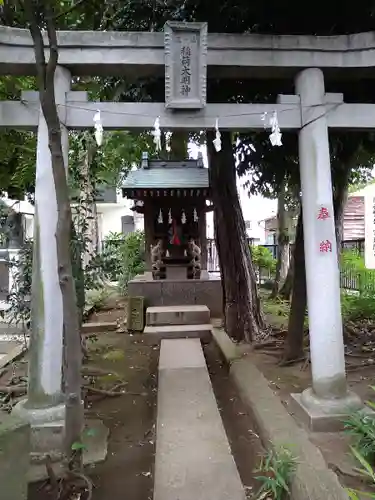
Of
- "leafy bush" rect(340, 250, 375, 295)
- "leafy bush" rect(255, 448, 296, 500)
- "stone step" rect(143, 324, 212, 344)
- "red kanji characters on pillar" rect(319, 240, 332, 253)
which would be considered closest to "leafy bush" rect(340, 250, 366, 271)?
"leafy bush" rect(340, 250, 375, 295)

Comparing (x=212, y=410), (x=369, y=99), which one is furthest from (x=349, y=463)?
(x=369, y=99)

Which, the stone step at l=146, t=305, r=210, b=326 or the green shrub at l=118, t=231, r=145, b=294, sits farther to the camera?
the green shrub at l=118, t=231, r=145, b=294

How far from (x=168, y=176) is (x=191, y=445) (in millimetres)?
8244

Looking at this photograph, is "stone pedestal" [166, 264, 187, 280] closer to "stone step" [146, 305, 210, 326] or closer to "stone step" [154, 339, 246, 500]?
"stone step" [146, 305, 210, 326]

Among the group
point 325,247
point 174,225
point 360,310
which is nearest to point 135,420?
point 325,247

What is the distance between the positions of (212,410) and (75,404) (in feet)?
5.74

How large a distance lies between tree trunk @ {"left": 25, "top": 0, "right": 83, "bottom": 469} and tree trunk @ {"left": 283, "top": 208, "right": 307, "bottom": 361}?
11.9 feet

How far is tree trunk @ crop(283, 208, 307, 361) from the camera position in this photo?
5688 mm

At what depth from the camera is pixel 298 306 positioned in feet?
19.1

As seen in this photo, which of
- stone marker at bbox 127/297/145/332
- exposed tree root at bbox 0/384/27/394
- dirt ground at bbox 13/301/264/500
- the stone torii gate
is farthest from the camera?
stone marker at bbox 127/297/145/332

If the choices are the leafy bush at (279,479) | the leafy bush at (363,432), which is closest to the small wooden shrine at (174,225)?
the leafy bush at (363,432)

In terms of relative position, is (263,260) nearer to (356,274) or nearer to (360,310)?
(356,274)

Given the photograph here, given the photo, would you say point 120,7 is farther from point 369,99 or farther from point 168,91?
point 369,99

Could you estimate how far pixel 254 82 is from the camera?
5824mm
